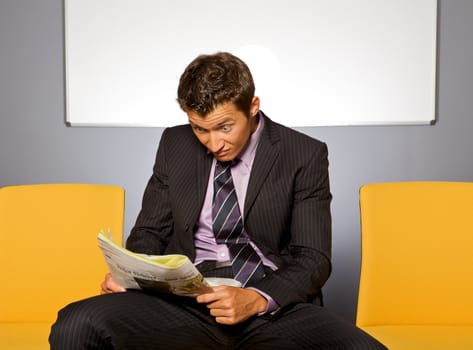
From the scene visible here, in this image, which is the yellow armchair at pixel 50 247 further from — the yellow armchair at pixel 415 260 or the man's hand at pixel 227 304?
the yellow armchair at pixel 415 260

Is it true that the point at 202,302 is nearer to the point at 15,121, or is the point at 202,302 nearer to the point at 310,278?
the point at 310,278

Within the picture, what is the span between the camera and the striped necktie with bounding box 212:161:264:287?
211 centimetres

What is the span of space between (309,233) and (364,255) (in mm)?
270

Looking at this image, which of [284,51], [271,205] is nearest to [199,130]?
[271,205]

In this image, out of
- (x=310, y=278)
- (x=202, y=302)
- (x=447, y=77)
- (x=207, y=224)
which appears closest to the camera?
(x=202, y=302)

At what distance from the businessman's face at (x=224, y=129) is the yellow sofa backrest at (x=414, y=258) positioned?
17.7 inches

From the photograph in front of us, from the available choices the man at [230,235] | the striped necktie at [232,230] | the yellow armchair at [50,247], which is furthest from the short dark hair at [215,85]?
the yellow armchair at [50,247]

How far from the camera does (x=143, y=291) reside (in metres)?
1.96

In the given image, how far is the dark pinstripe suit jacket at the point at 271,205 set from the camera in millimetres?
2088

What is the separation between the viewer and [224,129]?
2109 millimetres

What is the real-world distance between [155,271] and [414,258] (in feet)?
3.22

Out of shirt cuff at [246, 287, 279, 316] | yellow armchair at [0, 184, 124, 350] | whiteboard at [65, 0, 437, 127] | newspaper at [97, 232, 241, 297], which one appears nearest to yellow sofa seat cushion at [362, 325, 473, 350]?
shirt cuff at [246, 287, 279, 316]

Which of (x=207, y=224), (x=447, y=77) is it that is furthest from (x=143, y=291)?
(x=447, y=77)

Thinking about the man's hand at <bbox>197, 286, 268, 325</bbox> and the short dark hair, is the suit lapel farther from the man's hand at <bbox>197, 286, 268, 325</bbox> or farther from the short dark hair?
the man's hand at <bbox>197, 286, 268, 325</bbox>
